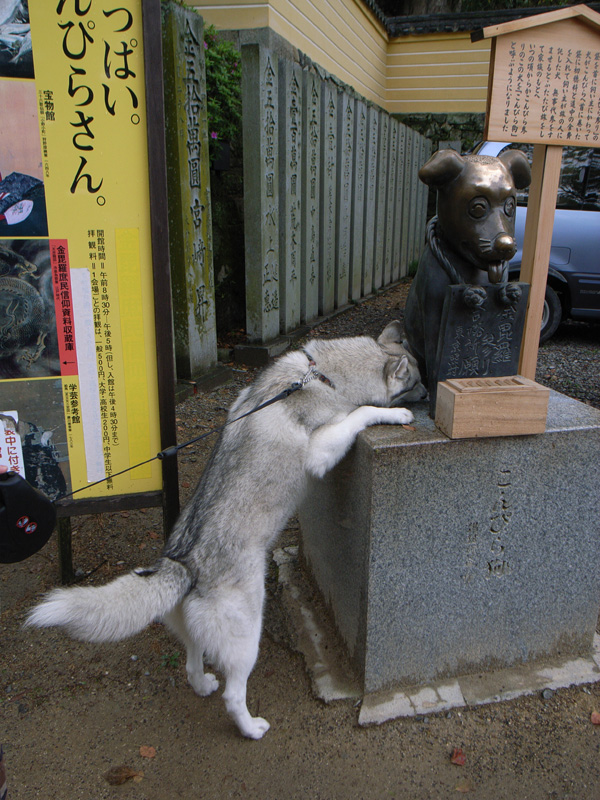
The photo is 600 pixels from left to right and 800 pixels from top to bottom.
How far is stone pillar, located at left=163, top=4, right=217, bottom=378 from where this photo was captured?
5.34 meters

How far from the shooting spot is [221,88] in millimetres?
6742

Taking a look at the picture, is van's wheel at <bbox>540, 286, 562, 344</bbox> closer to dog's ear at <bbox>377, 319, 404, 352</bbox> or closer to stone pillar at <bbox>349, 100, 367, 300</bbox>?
stone pillar at <bbox>349, 100, 367, 300</bbox>

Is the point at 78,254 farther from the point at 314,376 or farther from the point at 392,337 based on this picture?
the point at 392,337

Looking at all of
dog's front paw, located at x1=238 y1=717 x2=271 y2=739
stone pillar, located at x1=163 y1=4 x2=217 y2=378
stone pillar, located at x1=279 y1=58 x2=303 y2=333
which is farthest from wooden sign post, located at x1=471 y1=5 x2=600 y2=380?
stone pillar, located at x1=279 y1=58 x2=303 y2=333

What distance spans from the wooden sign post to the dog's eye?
0.55 meters

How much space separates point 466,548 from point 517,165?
1870 millimetres

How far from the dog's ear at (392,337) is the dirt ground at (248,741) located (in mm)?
1741

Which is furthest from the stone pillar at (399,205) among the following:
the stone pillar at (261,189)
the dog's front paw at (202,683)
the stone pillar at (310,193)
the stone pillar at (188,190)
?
the dog's front paw at (202,683)

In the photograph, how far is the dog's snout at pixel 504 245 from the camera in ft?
7.91

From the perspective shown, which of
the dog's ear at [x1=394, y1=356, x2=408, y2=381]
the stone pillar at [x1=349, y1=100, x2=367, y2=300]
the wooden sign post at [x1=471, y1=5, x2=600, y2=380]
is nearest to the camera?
the wooden sign post at [x1=471, y1=5, x2=600, y2=380]

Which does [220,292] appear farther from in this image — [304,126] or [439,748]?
[439,748]

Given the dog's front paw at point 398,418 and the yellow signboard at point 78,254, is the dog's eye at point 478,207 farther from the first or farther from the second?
the yellow signboard at point 78,254

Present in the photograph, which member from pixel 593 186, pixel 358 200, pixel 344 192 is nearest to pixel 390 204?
pixel 358 200

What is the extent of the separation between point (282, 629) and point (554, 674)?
146 cm
